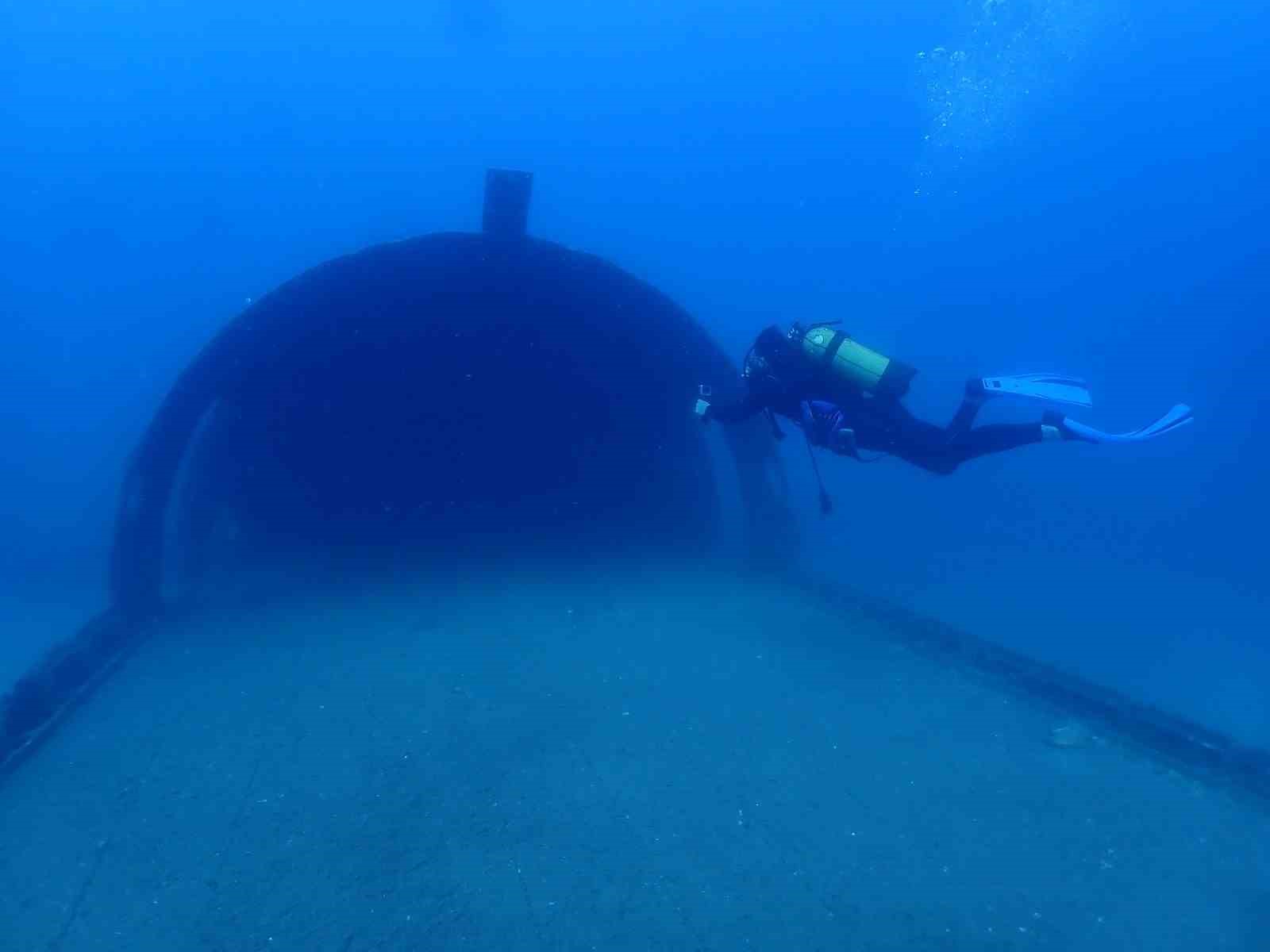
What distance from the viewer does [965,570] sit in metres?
20.1

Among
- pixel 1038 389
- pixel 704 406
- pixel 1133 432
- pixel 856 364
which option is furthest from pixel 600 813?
pixel 1133 432

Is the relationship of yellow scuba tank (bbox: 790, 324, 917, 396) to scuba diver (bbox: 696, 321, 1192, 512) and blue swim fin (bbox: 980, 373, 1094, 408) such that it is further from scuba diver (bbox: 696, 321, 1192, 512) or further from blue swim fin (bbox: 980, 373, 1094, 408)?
blue swim fin (bbox: 980, 373, 1094, 408)

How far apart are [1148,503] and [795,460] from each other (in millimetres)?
18304

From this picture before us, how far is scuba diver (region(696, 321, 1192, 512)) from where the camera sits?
630 cm

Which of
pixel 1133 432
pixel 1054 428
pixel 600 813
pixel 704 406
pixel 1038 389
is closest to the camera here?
pixel 600 813

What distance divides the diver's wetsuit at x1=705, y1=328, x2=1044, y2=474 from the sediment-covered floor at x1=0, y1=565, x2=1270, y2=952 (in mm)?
1933

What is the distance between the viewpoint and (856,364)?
6.32m

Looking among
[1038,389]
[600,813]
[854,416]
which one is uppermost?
[1038,389]

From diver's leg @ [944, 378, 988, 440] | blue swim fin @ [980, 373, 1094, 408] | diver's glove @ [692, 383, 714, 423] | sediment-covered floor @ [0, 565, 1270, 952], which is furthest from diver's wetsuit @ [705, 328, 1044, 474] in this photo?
sediment-covered floor @ [0, 565, 1270, 952]

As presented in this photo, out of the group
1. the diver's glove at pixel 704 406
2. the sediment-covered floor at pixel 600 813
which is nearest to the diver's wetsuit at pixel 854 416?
the diver's glove at pixel 704 406

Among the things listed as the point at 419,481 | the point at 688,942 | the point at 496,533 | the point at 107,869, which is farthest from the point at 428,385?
the point at 688,942

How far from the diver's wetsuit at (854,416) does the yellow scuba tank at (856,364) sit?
8cm

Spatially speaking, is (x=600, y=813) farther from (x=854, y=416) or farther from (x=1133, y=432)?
(x=1133, y=432)

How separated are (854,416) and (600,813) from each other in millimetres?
3643
